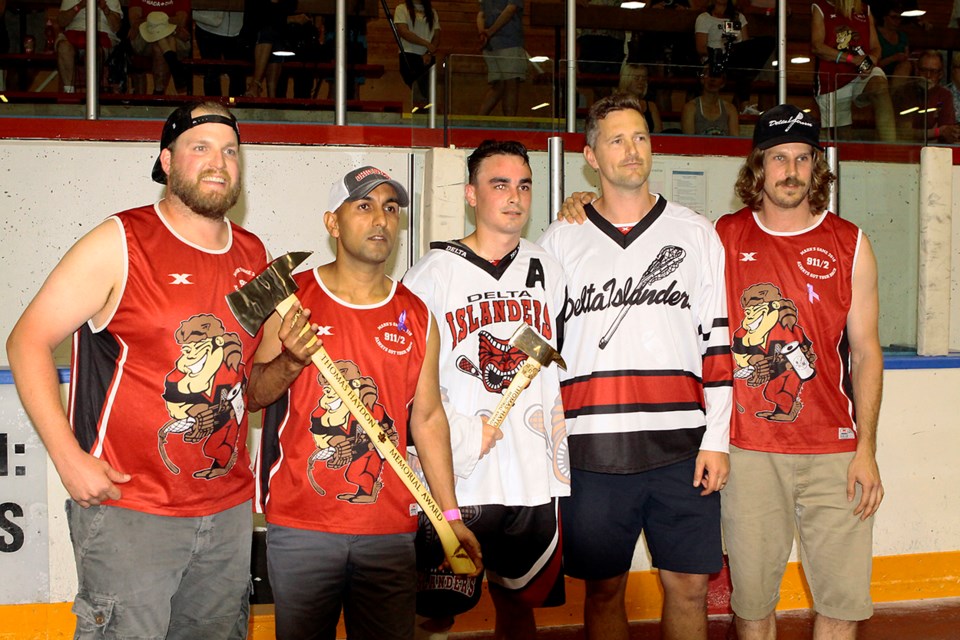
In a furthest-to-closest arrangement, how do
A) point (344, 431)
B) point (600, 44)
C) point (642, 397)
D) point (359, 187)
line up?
point (600, 44) → point (642, 397) → point (359, 187) → point (344, 431)

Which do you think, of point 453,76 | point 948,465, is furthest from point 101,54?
point 948,465

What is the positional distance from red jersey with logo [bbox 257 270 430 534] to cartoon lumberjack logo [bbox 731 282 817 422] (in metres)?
1.13

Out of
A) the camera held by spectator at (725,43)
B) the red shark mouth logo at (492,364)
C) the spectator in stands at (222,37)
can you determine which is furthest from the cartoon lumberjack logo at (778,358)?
the spectator in stands at (222,37)

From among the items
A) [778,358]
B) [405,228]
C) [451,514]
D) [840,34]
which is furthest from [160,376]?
[840,34]

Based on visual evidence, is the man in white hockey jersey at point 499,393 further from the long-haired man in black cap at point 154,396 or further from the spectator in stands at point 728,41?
the spectator in stands at point 728,41

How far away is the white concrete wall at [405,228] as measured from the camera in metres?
4.75

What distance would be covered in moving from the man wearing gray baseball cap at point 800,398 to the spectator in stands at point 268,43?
4221 millimetres

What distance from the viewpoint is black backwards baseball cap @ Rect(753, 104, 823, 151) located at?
3287 millimetres

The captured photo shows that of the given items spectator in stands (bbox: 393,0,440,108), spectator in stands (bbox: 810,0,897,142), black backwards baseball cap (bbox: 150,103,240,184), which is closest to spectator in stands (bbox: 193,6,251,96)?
spectator in stands (bbox: 393,0,440,108)

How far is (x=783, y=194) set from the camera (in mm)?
3268

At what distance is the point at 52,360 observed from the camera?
93.4 inches

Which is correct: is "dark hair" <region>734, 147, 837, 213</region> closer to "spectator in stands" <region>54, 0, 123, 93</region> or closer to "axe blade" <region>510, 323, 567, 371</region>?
"axe blade" <region>510, 323, 567, 371</region>

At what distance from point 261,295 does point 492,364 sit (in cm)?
86

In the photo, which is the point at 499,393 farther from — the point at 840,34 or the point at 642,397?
the point at 840,34
